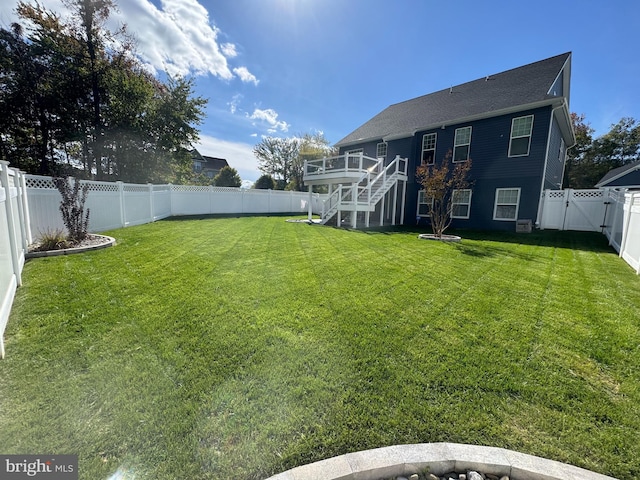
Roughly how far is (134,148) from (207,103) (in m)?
5.63

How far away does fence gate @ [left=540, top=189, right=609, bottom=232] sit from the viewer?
33.5 feet

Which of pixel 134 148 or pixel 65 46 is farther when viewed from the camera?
pixel 134 148

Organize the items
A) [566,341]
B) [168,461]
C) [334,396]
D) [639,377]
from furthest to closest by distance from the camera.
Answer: [566,341]
[639,377]
[334,396]
[168,461]

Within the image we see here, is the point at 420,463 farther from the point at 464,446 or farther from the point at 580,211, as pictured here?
the point at 580,211

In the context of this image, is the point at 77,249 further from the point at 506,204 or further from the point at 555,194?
the point at 555,194

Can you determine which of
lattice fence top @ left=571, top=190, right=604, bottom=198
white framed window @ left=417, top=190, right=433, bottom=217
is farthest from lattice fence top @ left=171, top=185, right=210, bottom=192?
lattice fence top @ left=571, top=190, right=604, bottom=198

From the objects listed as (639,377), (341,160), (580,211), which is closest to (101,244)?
(639,377)

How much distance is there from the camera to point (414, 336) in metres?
2.82

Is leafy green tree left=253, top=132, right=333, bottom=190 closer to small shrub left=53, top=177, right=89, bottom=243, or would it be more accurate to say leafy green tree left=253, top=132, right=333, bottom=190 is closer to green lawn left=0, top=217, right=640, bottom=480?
small shrub left=53, top=177, right=89, bottom=243

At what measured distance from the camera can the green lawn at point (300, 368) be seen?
1609 mm

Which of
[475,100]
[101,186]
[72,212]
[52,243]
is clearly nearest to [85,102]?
[101,186]

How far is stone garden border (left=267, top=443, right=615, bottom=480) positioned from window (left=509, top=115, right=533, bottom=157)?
12.9 m

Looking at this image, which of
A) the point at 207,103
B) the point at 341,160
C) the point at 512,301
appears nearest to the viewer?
the point at 512,301

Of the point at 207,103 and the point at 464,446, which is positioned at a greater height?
the point at 207,103
